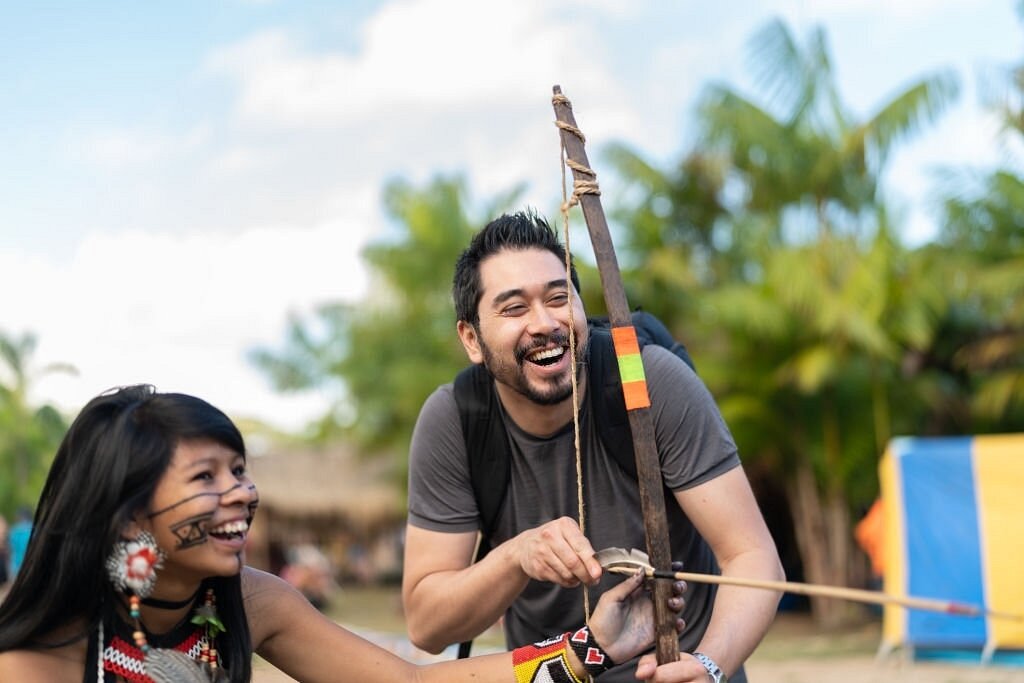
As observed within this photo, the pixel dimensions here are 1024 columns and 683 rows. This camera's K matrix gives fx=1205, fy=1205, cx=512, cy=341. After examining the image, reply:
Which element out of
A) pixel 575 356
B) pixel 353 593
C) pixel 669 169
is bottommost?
pixel 353 593

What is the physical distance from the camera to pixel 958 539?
10922 mm

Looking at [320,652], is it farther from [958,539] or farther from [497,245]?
[958,539]

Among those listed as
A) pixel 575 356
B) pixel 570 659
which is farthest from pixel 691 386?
pixel 570 659

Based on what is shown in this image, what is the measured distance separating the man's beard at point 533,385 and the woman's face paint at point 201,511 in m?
0.79

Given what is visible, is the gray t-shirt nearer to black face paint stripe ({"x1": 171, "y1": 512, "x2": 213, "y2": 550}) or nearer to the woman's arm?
the woman's arm

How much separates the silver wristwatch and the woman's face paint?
1.13m

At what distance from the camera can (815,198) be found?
53.7ft

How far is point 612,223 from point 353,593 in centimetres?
1668

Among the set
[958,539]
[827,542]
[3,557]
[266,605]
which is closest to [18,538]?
[3,557]

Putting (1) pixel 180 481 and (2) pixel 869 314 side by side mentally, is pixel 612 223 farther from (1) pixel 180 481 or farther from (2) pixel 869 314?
(1) pixel 180 481

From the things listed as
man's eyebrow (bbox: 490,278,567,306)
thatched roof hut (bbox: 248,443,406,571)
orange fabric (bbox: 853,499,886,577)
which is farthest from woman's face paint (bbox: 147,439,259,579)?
thatched roof hut (bbox: 248,443,406,571)

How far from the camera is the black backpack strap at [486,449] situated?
3.47 meters

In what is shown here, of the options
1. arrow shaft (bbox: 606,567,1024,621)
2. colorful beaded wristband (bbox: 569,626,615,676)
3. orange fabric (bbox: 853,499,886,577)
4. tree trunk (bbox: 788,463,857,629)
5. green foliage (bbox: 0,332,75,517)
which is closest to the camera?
arrow shaft (bbox: 606,567,1024,621)

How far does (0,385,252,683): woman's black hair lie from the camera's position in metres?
2.75
